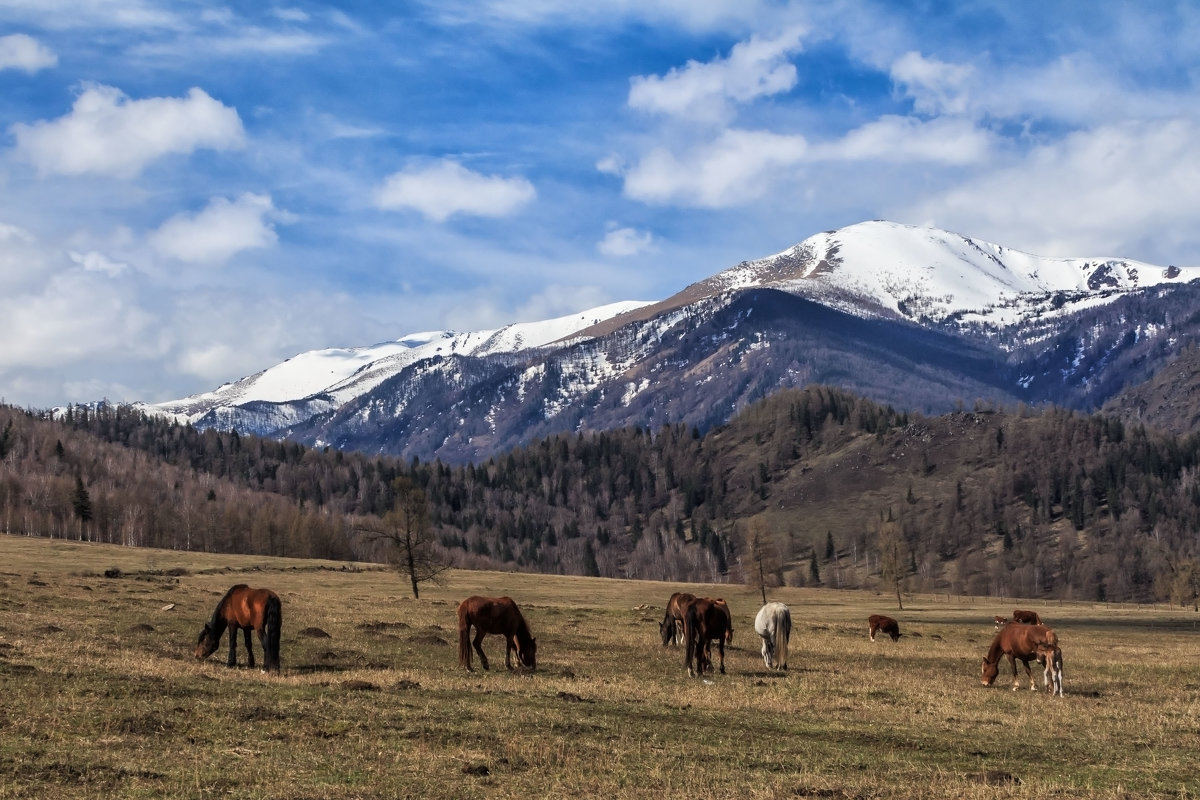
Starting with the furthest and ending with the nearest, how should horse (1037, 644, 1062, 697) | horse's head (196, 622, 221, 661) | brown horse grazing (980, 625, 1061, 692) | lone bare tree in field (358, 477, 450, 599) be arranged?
lone bare tree in field (358, 477, 450, 599)
brown horse grazing (980, 625, 1061, 692)
horse (1037, 644, 1062, 697)
horse's head (196, 622, 221, 661)

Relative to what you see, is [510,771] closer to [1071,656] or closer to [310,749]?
[310,749]

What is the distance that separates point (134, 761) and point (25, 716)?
14.5ft

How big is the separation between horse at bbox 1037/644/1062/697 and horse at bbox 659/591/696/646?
13.7m

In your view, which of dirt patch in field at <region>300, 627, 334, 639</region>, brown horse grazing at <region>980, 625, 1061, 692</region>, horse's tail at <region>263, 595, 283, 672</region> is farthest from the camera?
dirt patch in field at <region>300, 627, 334, 639</region>

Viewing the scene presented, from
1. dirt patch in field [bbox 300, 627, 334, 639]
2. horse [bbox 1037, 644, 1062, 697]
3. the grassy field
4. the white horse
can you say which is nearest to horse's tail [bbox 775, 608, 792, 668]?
the white horse

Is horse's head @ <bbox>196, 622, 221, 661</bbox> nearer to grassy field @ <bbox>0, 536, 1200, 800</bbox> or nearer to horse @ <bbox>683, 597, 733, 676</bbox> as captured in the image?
grassy field @ <bbox>0, 536, 1200, 800</bbox>

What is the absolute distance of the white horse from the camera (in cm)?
4350

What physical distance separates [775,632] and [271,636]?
2007 cm

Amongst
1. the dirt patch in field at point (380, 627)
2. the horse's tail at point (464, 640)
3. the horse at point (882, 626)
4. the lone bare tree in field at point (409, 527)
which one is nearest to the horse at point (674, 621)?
the horse's tail at point (464, 640)

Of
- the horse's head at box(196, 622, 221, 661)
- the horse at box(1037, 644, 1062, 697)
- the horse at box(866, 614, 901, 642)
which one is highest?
the horse's head at box(196, 622, 221, 661)

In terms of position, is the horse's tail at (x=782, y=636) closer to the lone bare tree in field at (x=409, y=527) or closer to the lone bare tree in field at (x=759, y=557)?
the lone bare tree in field at (x=409, y=527)

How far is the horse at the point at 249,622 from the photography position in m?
33.3

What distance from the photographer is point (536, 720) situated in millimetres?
26016

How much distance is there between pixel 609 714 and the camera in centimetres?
2823
